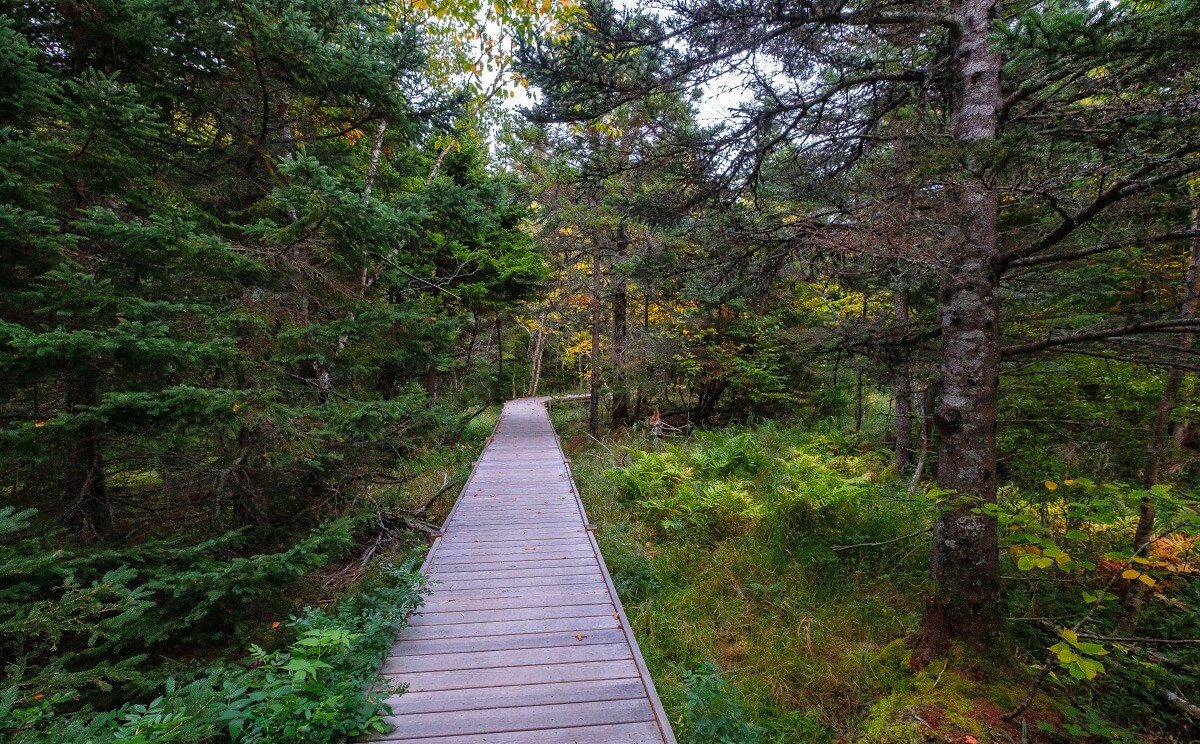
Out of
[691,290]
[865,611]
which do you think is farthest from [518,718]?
[691,290]

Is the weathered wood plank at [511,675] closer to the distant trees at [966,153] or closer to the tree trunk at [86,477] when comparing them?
the distant trees at [966,153]

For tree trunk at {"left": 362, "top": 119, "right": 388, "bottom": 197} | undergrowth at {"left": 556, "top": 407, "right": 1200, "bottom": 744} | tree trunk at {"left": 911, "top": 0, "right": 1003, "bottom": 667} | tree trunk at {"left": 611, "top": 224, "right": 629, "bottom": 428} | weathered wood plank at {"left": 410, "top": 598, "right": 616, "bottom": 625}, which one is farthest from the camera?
tree trunk at {"left": 611, "top": 224, "right": 629, "bottom": 428}

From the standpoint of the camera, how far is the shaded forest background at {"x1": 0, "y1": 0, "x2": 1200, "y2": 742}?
2.77 m

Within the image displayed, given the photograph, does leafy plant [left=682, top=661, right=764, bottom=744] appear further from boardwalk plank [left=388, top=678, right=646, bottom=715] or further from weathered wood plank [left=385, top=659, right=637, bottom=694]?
weathered wood plank [left=385, top=659, right=637, bottom=694]

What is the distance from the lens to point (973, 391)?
355 centimetres

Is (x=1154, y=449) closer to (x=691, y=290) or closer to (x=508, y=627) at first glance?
(x=691, y=290)

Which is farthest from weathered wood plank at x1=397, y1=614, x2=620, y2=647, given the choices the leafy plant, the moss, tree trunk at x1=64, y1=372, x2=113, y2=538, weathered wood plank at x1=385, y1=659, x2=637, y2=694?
tree trunk at x1=64, y1=372, x2=113, y2=538

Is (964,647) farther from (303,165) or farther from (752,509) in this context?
(303,165)

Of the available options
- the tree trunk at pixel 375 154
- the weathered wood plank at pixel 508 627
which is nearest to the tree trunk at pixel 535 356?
the tree trunk at pixel 375 154

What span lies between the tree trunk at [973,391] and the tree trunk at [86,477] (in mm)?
6780

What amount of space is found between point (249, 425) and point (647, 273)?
14.5 feet

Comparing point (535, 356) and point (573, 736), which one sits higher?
point (535, 356)

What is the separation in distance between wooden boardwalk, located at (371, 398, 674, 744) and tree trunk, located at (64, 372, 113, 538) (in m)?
2.82

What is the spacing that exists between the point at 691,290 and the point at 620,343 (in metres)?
6.85
